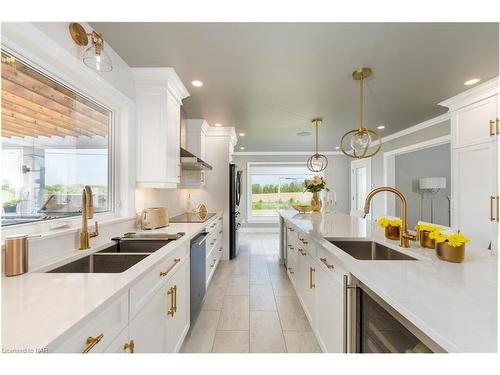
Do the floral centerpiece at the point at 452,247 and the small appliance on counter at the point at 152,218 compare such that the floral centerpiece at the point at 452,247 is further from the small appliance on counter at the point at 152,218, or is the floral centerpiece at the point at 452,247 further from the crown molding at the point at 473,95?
the crown molding at the point at 473,95

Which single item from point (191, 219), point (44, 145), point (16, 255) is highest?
point (44, 145)

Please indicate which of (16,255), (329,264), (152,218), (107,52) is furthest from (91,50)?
(329,264)

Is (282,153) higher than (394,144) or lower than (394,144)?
higher

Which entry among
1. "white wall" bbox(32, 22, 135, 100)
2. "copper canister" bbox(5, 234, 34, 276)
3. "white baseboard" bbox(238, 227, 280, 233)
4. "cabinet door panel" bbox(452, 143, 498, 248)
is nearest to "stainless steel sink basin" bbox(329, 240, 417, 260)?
"copper canister" bbox(5, 234, 34, 276)

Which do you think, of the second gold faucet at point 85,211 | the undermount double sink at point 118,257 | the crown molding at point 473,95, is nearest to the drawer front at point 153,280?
the undermount double sink at point 118,257

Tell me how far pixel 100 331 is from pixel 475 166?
4.05 meters

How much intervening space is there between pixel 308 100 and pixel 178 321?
2.88m

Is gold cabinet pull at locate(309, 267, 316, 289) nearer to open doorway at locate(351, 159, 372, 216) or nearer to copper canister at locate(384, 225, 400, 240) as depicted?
copper canister at locate(384, 225, 400, 240)

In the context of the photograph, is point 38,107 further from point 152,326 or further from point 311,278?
point 311,278

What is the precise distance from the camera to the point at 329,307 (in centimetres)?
152

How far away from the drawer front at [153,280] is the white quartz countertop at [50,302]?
69 millimetres

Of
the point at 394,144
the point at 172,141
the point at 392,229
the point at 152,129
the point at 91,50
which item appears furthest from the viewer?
the point at 394,144

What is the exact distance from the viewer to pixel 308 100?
303 cm
